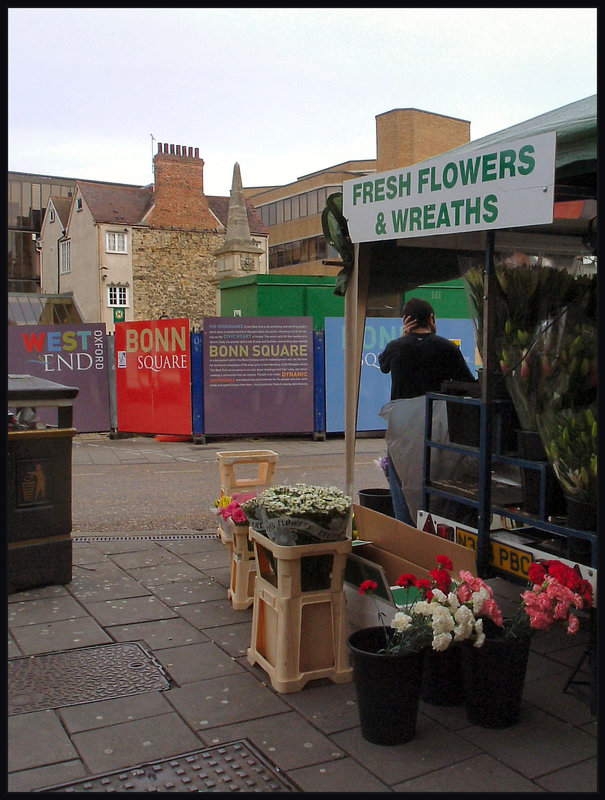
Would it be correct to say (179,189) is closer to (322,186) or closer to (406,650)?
(322,186)

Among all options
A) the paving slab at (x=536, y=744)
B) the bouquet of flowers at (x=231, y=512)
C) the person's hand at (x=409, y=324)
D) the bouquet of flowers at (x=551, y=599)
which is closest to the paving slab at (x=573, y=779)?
the paving slab at (x=536, y=744)

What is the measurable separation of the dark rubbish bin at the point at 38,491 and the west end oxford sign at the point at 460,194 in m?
2.57

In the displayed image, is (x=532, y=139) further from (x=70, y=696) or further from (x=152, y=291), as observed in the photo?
(x=152, y=291)

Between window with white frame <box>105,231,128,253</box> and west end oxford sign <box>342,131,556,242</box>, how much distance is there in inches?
1626

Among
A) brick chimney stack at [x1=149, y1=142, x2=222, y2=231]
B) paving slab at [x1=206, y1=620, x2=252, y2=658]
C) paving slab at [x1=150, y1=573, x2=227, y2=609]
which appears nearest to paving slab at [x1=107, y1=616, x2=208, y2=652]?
paving slab at [x1=206, y1=620, x2=252, y2=658]

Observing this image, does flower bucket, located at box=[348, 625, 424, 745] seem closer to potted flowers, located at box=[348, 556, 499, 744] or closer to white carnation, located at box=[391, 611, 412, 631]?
potted flowers, located at box=[348, 556, 499, 744]

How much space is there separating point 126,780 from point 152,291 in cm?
4337

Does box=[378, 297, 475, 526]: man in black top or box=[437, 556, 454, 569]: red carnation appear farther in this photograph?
box=[378, 297, 475, 526]: man in black top

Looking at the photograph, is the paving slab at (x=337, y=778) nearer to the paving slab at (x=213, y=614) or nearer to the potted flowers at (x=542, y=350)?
the potted flowers at (x=542, y=350)

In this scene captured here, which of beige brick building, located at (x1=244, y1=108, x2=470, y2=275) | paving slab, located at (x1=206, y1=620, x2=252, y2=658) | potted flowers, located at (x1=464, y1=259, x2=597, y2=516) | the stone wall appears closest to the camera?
potted flowers, located at (x1=464, y1=259, x2=597, y2=516)

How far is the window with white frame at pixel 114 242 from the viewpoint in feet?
144

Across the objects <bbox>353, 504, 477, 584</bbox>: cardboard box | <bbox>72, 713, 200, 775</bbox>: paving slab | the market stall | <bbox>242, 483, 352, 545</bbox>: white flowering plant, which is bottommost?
<bbox>72, 713, 200, 775</bbox>: paving slab

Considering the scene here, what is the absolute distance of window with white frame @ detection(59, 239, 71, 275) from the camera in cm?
4944

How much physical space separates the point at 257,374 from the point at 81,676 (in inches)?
396
